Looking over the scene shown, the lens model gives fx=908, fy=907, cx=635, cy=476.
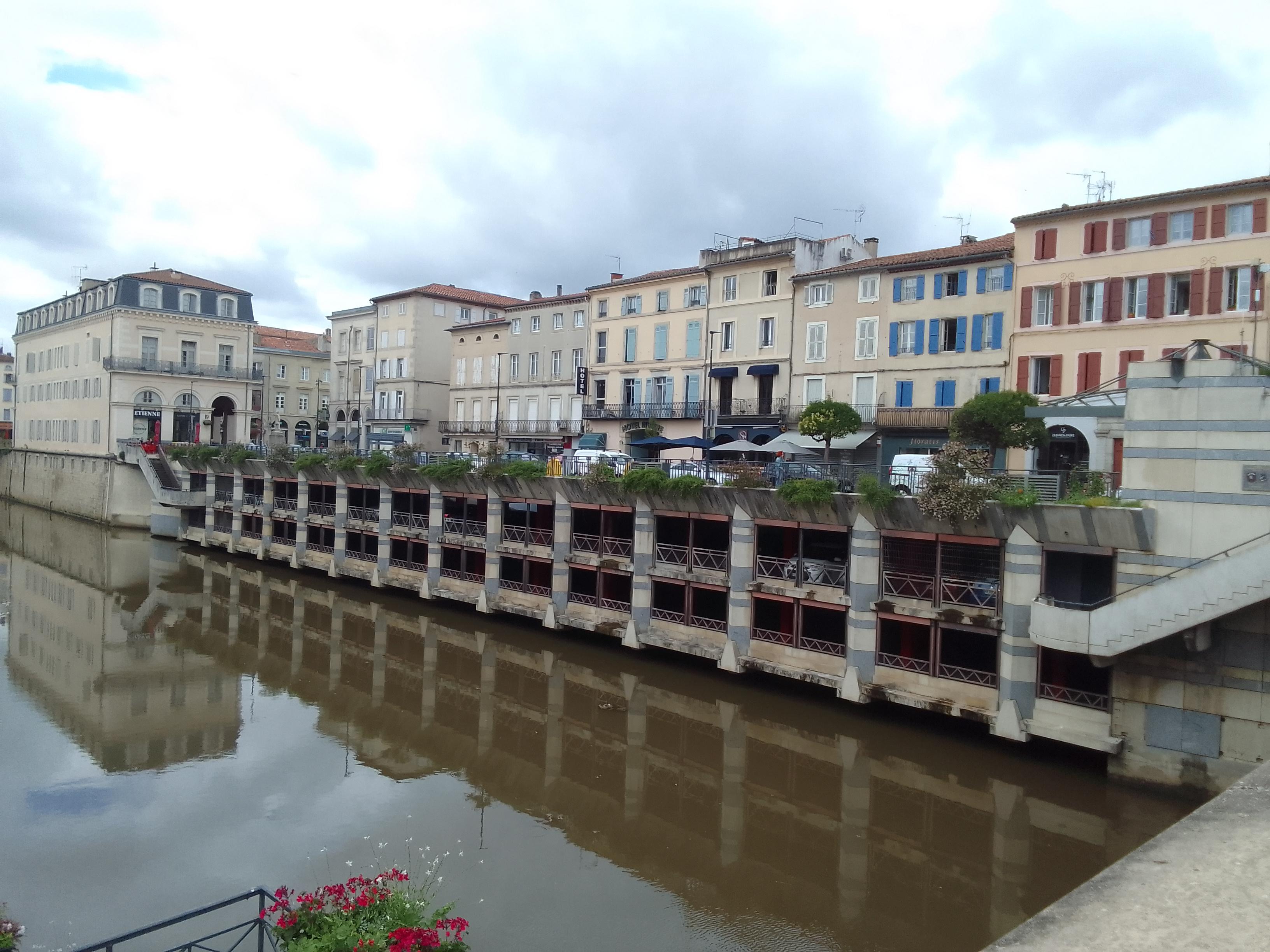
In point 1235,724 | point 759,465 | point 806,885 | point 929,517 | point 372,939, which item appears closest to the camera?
point 372,939

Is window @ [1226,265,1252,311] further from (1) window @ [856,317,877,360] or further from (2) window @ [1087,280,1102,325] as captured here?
(1) window @ [856,317,877,360]

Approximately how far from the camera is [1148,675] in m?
20.8

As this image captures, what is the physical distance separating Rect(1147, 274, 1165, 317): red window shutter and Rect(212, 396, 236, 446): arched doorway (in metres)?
68.4

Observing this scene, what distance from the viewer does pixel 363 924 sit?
34.0ft

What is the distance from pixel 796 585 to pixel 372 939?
20.2m

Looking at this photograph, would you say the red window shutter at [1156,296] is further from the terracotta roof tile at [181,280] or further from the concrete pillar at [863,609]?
the terracotta roof tile at [181,280]

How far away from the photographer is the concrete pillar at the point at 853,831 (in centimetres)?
1730

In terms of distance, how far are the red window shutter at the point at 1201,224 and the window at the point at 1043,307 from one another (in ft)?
17.5

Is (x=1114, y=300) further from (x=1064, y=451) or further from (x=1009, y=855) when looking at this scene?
(x=1009, y=855)

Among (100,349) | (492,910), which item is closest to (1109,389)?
(492,910)

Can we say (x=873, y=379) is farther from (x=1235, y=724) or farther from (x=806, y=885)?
(x=806, y=885)

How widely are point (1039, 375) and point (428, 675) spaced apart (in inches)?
1052

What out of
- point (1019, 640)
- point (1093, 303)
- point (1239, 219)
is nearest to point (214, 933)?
point (1019, 640)

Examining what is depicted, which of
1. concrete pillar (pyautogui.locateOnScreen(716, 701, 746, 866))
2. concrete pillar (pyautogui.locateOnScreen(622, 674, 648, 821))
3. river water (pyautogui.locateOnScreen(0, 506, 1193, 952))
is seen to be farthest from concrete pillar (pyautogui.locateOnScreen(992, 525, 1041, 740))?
concrete pillar (pyautogui.locateOnScreen(622, 674, 648, 821))
